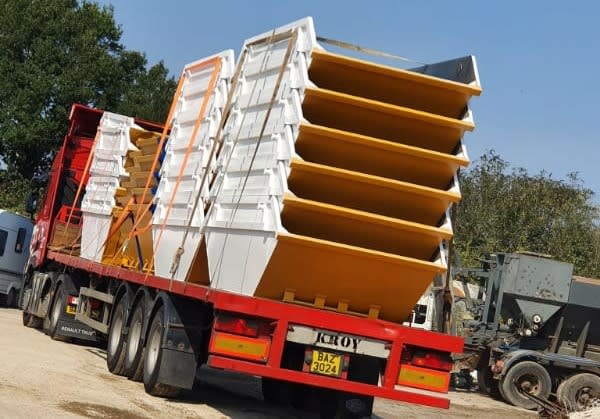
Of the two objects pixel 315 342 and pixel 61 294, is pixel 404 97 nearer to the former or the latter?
pixel 315 342

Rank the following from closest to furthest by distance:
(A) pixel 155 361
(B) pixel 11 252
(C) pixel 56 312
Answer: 1. (A) pixel 155 361
2. (C) pixel 56 312
3. (B) pixel 11 252

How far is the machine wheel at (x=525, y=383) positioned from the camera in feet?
73.9

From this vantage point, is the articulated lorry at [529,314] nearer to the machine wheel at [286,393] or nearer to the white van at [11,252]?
the machine wheel at [286,393]

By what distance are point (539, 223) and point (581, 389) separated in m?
24.1

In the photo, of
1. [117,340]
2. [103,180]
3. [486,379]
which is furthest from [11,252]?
[117,340]

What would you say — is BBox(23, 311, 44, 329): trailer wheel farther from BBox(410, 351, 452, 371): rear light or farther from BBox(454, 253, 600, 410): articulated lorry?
BBox(410, 351, 452, 371): rear light

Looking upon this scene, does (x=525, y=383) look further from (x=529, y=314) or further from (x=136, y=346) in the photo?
(x=136, y=346)

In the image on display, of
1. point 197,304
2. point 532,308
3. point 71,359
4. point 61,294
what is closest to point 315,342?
point 197,304

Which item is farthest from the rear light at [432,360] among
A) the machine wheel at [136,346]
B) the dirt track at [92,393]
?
the machine wheel at [136,346]

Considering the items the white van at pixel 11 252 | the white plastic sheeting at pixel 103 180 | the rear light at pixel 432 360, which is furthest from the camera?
the white van at pixel 11 252

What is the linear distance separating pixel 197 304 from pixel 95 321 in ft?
16.9

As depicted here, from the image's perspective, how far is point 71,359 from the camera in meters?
15.3

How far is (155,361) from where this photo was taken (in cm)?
1232

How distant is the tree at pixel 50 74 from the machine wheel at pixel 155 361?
35860mm
